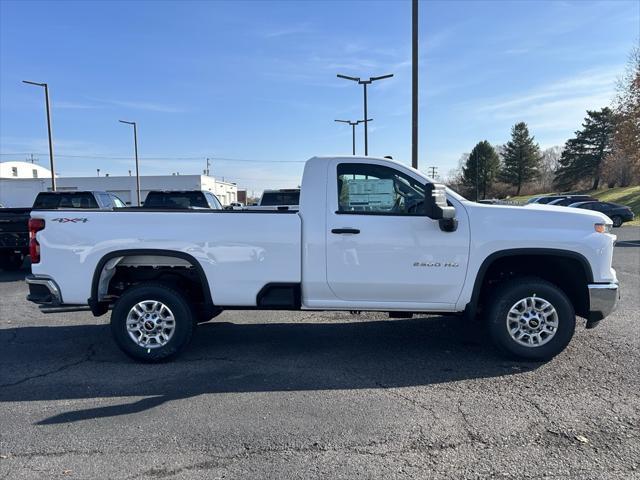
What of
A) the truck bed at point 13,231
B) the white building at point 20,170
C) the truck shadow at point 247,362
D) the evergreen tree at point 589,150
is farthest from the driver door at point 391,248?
the white building at point 20,170

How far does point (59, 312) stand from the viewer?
7.22m

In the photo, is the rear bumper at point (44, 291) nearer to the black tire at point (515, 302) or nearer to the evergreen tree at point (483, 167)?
the black tire at point (515, 302)

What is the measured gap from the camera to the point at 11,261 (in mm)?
11789

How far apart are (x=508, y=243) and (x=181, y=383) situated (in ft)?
11.3

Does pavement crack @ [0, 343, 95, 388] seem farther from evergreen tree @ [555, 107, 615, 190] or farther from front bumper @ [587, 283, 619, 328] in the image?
evergreen tree @ [555, 107, 615, 190]

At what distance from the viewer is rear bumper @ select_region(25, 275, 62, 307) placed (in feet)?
16.4

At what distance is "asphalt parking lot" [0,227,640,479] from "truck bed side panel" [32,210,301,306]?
96 centimetres

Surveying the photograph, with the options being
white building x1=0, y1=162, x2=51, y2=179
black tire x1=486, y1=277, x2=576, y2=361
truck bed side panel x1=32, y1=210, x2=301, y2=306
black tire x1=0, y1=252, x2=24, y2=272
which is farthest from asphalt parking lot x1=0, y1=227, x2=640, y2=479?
white building x1=0, y1=162, x2=51, y2=179

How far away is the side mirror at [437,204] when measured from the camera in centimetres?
450

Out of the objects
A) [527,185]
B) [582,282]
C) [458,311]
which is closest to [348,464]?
[458,311]

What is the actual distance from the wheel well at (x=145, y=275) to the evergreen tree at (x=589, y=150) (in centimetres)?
7302

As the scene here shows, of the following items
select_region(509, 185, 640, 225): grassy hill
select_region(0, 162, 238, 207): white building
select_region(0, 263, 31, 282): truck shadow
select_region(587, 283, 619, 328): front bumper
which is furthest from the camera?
select_region(0, 162, 238, 207): white building

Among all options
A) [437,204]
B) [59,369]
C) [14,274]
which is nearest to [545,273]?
[437,204]

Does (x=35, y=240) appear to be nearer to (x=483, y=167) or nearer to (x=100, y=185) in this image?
(x=100, y=185)
